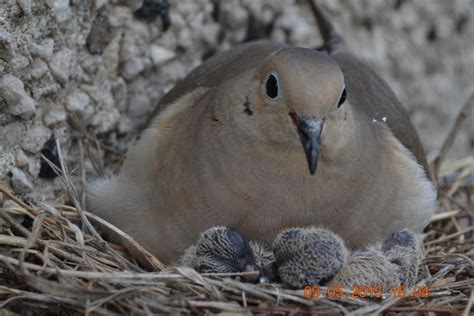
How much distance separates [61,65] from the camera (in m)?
3.80

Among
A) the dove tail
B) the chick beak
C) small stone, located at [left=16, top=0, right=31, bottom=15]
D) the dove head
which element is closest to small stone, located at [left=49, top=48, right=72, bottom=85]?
small stone, located at [left=16, top=0, right=31, bottom=15]

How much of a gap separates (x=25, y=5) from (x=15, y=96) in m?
0.39

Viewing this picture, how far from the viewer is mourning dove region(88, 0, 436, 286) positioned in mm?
3176

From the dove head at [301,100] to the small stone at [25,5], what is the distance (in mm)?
1023

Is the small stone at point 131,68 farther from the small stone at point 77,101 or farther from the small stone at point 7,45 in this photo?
the small stone at point 7,45

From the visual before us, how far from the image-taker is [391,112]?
159 inches

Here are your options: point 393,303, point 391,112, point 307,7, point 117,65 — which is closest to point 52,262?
point 393,303

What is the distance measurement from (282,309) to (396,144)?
1315mm

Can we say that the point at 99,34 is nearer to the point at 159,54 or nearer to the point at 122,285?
the point at 159,54

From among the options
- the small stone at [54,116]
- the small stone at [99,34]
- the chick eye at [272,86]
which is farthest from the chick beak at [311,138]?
the small stone at [99,34]

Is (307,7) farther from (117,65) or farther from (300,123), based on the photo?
(300,123)

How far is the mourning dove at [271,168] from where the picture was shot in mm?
3176

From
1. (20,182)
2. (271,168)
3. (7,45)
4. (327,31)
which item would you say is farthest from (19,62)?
(327,31)

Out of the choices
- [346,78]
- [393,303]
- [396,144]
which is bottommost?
[393,303]
